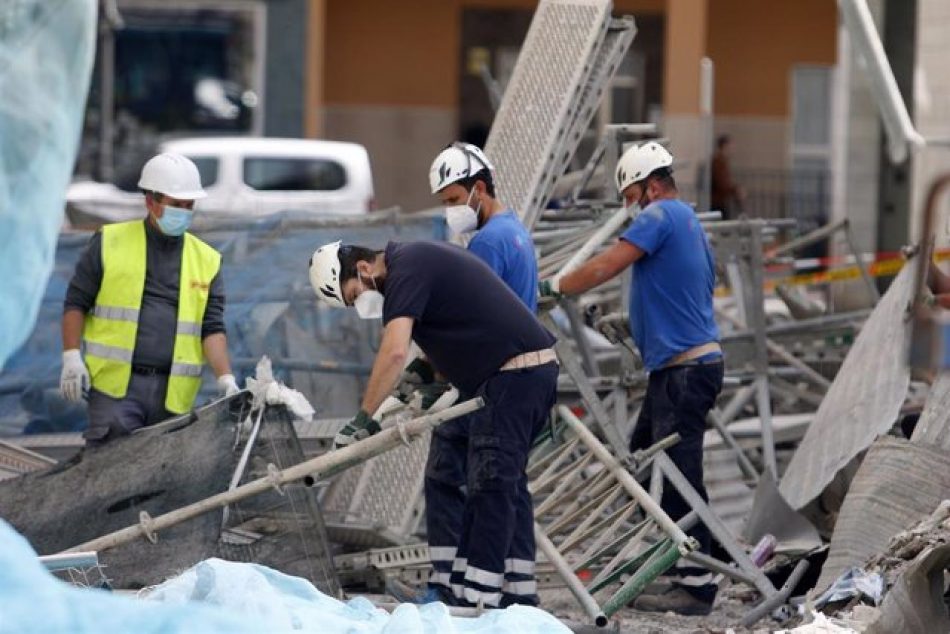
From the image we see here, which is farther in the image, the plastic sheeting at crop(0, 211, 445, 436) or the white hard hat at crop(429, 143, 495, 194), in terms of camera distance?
the plastic sheeting at crop(0, 211, 445, 436)

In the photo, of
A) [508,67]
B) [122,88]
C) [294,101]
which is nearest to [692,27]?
[508,67]

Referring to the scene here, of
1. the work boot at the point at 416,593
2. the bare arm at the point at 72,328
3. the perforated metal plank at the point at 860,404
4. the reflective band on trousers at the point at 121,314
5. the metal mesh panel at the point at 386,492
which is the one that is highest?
the reflective band on trousers at the point at 121,314

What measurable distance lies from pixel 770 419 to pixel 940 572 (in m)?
3.66

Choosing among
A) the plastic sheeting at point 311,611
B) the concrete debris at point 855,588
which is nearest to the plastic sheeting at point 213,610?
the plastic sheeting at point 311,611

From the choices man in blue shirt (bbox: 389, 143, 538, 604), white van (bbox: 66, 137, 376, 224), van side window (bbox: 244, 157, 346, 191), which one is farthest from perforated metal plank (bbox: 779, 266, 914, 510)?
van side window (bbox: 244, 157, 346, 191)

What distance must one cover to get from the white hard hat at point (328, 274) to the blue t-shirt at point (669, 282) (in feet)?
5.53

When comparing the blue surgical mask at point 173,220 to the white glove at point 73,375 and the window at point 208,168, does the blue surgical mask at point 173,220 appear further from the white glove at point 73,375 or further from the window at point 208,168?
the window at point 208,168

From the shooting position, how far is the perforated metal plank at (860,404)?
9.18m

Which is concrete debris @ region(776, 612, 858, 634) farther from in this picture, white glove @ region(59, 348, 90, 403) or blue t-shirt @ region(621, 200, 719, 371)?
white glove @ region(59, 348, 90, 403)

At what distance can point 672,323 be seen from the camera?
29.5 feet

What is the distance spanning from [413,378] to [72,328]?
1.45 metres

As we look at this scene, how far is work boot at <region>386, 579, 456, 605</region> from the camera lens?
27.0ft

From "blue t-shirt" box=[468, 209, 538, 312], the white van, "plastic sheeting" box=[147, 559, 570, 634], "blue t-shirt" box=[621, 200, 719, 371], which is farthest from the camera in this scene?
the white van

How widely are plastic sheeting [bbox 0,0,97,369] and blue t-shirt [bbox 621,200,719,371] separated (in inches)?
141
